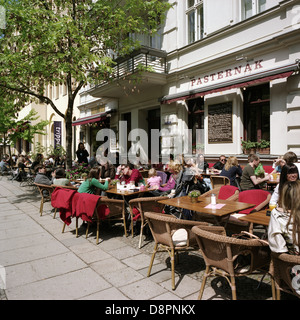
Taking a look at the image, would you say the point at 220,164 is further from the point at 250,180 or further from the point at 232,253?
the point at 232,253

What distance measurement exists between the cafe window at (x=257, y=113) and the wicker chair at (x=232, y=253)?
6.55 m

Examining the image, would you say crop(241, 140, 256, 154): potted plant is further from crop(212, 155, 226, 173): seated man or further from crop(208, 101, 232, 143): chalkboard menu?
crop(212, 155, 226, 173): seated man

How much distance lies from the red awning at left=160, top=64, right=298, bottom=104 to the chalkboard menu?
75 centimetres

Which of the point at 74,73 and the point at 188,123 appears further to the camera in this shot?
the point at 188,123

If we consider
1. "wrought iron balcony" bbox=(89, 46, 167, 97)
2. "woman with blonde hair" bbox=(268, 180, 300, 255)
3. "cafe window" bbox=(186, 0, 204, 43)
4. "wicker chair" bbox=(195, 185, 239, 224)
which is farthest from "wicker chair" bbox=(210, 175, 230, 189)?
"cafe window" bbox=(186, 0, 204, 43)

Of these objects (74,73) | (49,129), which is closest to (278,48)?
(74,73)

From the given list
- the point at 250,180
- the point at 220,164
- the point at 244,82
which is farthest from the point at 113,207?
the point at 244,82

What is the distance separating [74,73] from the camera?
7695 millimetres

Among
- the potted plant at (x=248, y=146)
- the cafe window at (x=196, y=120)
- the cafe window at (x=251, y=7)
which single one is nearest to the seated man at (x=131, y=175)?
the potted plant at (x=248, y=146)

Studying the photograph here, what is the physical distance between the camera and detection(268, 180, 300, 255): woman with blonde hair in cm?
225

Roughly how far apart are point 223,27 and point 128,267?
29.0 feet
